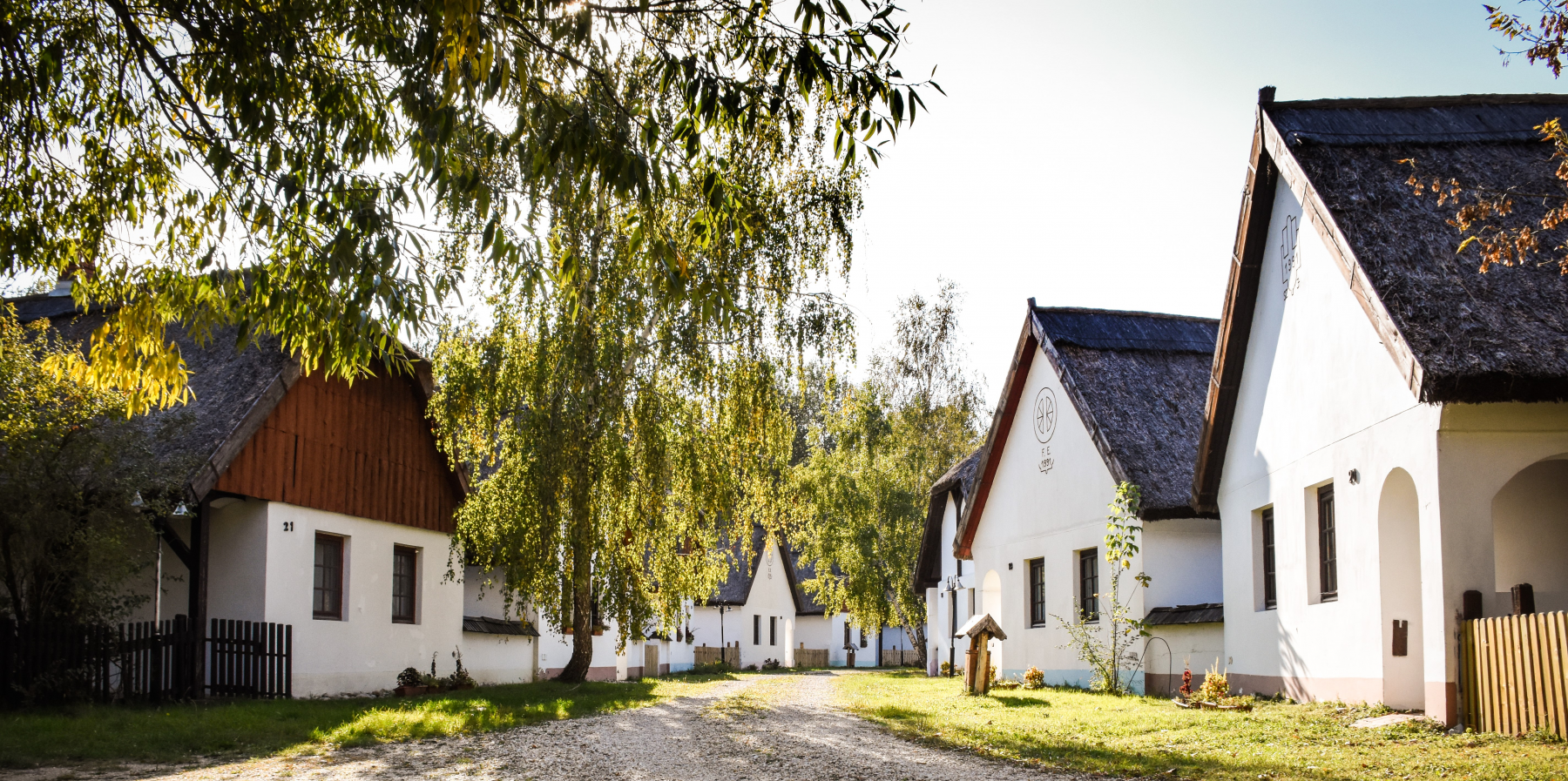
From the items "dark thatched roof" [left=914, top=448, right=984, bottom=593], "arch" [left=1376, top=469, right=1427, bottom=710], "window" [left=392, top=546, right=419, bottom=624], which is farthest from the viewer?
"dark thatched roof" [left=914, top=448, right=984, bottom=593]

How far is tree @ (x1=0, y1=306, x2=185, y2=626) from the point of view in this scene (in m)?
12.6

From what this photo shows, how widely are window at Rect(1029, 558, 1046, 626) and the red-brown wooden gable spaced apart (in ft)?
33.3

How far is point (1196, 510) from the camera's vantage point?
16.2 metres

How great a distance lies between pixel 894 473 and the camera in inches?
1380

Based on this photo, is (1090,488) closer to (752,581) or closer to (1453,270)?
(1453,270)

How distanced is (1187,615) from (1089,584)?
2.67 meters

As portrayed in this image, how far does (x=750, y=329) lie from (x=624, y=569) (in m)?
4.01

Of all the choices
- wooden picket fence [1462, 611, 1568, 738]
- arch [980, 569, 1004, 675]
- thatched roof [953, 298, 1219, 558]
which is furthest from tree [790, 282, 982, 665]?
wooden picket fence [1462, 611, 1568, 738]

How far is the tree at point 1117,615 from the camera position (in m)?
16.3

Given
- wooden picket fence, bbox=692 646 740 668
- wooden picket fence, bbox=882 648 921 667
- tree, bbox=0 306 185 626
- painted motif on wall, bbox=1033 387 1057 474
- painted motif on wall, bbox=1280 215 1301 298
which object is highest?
painted motif on wall, bbox=1280 215 1301 298

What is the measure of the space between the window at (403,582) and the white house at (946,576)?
1135 centimetres

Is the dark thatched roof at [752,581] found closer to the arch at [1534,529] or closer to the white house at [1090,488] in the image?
the white house at [1090,488]

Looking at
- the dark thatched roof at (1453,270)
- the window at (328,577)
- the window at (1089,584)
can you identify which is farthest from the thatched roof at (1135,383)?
the window at (328,577)

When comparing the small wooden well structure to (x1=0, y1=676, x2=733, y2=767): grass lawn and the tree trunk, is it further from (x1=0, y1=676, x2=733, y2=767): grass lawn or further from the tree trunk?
the tree trunk
